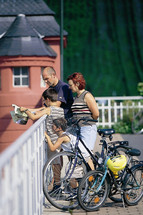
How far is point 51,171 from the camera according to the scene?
6254 mm

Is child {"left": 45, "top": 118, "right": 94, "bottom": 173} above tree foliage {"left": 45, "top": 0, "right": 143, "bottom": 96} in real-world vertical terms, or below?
below

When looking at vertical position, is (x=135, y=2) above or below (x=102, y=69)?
above

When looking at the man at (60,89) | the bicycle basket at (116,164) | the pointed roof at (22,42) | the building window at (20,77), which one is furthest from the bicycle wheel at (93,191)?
the pointed roof at (22,42)

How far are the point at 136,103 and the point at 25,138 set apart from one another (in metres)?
13.0

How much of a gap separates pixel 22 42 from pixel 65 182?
26.8ft

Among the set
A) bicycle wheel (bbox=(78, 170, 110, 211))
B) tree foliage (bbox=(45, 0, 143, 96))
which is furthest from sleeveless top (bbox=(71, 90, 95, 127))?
tree foliage (bbox=(45, 0, 143, 96))

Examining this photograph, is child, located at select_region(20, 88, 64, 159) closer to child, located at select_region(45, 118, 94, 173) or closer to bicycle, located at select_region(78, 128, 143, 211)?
child, located at select_region(45, 118, 94, 173)

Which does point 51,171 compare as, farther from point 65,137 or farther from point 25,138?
point 25,138

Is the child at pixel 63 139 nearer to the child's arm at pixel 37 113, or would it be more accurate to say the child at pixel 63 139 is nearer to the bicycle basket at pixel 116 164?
the child's arm at pixel 37 113

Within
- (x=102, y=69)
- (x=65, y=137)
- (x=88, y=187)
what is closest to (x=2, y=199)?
(x=88, y=187)

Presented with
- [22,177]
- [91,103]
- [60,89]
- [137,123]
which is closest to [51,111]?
[60,89]

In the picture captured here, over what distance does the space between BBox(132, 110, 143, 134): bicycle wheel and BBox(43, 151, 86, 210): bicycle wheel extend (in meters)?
8.90

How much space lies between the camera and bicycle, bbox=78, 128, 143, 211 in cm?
591

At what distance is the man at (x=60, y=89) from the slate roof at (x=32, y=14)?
7.83 m
